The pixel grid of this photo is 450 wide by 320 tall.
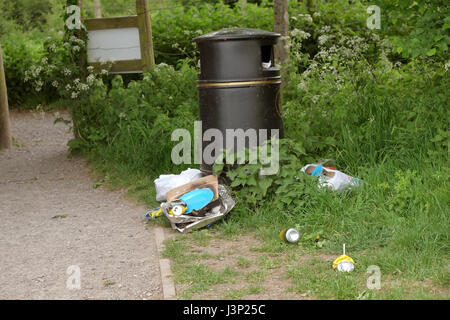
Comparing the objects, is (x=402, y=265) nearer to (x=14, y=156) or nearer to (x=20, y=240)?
(x=20, y=240)

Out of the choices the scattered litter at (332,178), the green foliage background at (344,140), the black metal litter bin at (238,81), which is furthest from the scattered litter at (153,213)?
the scattered litter at (332,178)

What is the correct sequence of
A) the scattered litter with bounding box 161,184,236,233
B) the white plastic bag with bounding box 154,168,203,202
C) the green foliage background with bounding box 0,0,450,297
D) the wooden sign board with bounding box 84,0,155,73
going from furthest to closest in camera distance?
the wooden sign board with bounding box 84,0,155,73, the white plastic bag with bounding box 154,168,203,202, the scattered litter with bounding box 161,184,236,233, the green foliage background with bounding box 0,0,450,297

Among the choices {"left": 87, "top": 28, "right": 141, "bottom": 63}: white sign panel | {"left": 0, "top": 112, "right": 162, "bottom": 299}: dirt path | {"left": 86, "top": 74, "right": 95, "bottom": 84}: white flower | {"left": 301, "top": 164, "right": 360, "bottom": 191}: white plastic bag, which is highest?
{"left": 87, "top": 28, "right": 141, "bottom": 63}: white sign panel

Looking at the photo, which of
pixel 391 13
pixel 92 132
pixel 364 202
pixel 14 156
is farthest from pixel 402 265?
pixel 14 156

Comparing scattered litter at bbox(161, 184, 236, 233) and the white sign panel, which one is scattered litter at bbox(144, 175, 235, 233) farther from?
the white sign panel

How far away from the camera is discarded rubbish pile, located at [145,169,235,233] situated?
5336 mm

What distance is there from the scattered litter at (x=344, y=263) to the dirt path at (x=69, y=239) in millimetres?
1244

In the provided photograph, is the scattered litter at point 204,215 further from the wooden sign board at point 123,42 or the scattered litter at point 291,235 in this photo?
the wooden sign board at point 123,42

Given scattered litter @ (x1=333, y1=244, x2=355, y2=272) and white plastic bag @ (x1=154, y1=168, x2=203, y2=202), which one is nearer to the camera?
scattered litter @ (x1=333, y1=244, x2=355, y2=272)

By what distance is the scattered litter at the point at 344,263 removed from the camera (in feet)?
13.5

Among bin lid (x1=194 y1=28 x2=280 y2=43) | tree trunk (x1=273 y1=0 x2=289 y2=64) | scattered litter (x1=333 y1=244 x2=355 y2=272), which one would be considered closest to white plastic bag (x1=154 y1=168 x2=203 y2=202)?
bin lid (x1=194 y1=28 x2=280 y2=43)

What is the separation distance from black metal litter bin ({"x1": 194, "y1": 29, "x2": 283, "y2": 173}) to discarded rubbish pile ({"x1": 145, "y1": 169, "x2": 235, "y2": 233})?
58 centimetres

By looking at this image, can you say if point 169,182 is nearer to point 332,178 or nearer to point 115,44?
point 332,178
